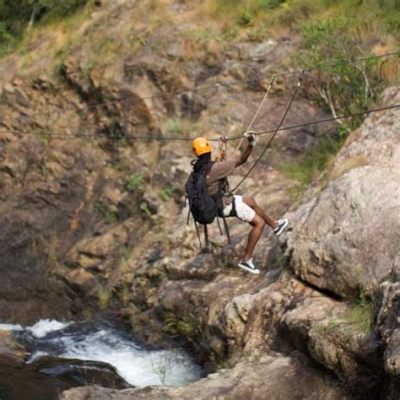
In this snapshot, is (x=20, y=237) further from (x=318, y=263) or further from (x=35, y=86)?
(x=318, y=263)

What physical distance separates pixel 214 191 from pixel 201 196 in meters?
0.34

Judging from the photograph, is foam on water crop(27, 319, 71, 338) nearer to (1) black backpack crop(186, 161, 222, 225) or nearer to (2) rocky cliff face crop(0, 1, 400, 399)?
(2) rocky cliff face crop(0, 1, 400, 399)

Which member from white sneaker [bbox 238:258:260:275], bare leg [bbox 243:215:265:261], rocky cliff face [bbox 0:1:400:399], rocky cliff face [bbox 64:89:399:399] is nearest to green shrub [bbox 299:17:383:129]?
rocky cliff face [bbox 0:1:400:399]

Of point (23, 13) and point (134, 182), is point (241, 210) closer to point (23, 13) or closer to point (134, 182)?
point (134, 182)

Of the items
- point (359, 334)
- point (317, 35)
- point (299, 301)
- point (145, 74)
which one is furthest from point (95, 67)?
point (359, 334)

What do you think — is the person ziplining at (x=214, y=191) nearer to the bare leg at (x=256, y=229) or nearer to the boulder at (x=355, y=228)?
the bare leg at (x=256, y=229)

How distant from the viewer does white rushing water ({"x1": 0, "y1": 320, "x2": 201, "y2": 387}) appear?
35.8 ft

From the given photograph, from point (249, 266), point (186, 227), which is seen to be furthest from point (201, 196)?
point (186, 227)

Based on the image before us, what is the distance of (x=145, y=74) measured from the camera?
54.9ft

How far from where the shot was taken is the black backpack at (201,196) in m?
9.60

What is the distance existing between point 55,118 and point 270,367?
10774 millimetres

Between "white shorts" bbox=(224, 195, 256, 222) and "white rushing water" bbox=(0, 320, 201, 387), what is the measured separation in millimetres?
2476

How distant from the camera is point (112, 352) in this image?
1198 cm

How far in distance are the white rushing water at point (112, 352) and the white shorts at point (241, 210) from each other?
248 cm
